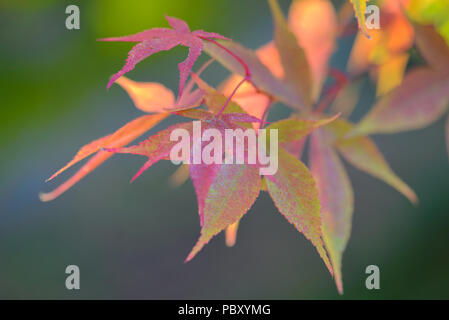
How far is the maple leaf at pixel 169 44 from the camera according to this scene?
0.69 ft

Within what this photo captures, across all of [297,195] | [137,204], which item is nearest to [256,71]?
[297,195]

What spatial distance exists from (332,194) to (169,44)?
22 centimetres

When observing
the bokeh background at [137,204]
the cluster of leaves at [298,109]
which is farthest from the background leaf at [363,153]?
the bokeh background at [137,204]

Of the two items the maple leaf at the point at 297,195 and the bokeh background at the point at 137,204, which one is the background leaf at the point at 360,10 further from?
the bokeh background at the point at 137,204

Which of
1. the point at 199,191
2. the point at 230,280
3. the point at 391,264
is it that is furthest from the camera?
the point at 230,280

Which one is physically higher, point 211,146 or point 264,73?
point 264,73

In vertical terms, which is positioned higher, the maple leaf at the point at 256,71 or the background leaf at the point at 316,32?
the background leaf at the point at 316,32

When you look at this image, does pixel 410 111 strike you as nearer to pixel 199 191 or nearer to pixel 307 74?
pixel 307 74

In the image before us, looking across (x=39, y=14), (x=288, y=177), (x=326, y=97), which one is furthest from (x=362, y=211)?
(x=39, y=14)

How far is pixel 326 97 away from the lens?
0.41 meters

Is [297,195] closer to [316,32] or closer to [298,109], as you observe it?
[298,109]

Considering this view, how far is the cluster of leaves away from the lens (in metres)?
0.22

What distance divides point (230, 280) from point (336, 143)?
728mm

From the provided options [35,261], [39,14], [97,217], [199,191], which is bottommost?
[199,191]
